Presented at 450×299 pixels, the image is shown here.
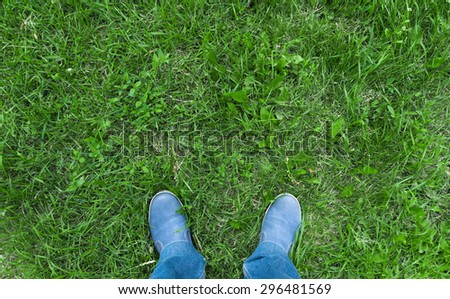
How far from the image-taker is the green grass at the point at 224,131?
2271 millimetres

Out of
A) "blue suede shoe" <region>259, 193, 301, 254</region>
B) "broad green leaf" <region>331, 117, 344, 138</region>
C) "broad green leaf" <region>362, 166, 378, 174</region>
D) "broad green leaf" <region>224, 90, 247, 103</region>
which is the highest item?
"broad green leaf" <region>224, 90, 247, 103</region>

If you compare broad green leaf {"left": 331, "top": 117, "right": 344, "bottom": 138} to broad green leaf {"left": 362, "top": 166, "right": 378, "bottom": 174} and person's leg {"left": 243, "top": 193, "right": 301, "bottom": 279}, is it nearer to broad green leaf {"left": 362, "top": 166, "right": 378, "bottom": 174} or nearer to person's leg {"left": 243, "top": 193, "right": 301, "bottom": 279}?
broad green leaf {"left": 362, "top": 166, "right": 378, "bottom": 174}

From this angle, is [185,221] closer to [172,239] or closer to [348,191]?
[172,239]

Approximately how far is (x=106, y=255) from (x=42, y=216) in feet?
1.43

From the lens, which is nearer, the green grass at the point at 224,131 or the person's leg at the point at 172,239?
the person's leg at the point at 172,239

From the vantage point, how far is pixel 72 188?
7.32 feet

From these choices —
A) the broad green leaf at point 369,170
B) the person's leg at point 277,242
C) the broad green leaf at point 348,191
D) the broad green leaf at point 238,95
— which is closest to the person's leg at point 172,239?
the person's leg at point 277,242

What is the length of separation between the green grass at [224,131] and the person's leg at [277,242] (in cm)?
6

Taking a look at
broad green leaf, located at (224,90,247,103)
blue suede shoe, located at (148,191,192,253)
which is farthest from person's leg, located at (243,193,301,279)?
broad green leaf, located at (224,90,247,103)

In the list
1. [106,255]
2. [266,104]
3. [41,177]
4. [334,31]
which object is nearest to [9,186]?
[41,177]

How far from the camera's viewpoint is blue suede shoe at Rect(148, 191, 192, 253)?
7.52ft

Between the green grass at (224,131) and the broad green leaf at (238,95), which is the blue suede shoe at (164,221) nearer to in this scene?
the green grass at (224,131)

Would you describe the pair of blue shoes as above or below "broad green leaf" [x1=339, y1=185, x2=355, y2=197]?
below
